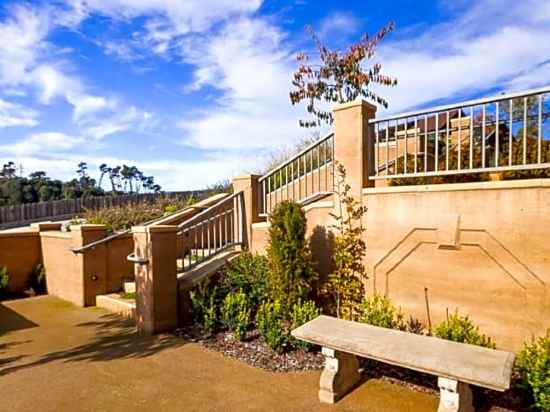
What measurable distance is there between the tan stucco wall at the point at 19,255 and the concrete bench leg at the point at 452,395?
8233mm

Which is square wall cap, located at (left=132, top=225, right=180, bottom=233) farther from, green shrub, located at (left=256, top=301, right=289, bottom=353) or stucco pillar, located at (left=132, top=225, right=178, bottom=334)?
green shrub, located at (left=256, top=301, right=289, bottom=353)

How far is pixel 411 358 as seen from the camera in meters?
2.68

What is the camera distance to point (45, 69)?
263 inches

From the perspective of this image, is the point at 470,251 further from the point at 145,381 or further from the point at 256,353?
the point at 145,381

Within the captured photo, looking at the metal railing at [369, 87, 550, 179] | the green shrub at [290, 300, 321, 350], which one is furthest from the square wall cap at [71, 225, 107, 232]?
the metal railing at [369, 87, 550, 179]

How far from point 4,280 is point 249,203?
5.14 meters

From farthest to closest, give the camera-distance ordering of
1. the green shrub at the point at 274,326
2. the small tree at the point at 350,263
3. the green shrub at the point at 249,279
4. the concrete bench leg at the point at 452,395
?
the green shrub at the point at 249,279, the small tree at the point at 350,263, the green shrub at the point at 274,326, the concrete bench leg at the point at 452,395

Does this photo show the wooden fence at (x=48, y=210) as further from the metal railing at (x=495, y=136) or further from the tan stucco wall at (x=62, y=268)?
the metal railing at (x=495, y=136)

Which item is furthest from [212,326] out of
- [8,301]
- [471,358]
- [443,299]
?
[8,301]

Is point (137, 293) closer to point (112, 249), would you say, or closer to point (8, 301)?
point (112, 249)

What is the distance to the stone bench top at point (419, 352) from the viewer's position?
7.93 feet

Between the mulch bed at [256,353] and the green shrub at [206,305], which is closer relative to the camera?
the mulch bed at [256,353]

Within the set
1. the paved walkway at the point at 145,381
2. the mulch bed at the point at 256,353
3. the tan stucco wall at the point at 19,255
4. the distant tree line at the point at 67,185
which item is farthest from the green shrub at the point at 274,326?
the distant tree line at the point at 67,185

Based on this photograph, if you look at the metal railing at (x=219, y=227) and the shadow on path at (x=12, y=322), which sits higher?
the metal railing at (x=219, y=227)
